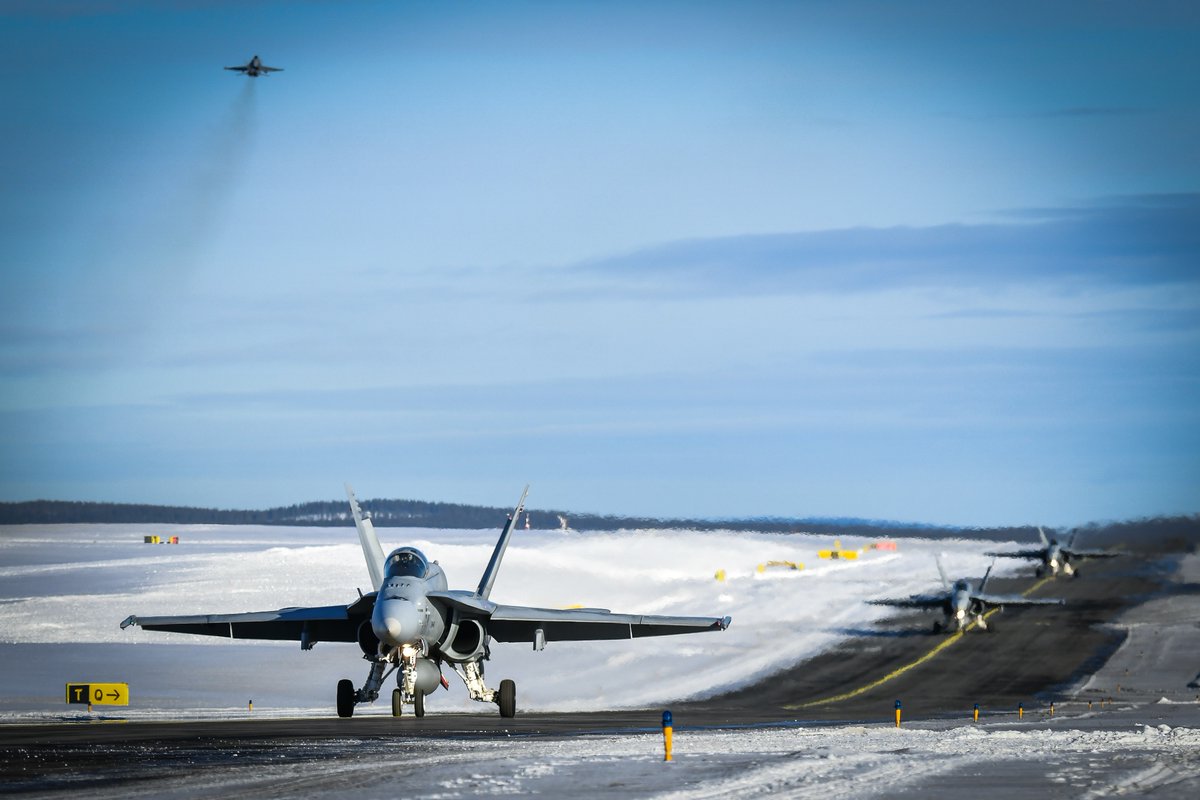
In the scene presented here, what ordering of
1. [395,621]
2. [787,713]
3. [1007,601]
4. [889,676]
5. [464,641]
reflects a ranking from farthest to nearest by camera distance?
[1007,601] < [889,676] < [787,713] < [464,641] < [395,621]

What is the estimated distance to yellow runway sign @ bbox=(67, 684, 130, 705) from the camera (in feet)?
124

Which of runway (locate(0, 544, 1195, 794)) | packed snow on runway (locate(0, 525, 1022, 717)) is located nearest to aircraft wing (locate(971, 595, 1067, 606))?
runway (locate(0, 544, 1195, 794))

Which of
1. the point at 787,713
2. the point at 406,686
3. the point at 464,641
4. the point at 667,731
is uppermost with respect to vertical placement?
the point at 464,641

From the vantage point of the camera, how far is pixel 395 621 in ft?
107

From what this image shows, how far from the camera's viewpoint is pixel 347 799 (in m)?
19.1

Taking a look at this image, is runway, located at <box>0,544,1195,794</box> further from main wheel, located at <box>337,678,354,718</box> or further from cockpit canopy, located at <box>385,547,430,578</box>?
cockpit canopy, located at <box>385,547,430,578</box>

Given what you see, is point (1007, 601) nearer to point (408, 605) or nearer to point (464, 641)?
point (464, 641)

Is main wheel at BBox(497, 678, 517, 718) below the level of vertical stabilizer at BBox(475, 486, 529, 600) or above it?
below

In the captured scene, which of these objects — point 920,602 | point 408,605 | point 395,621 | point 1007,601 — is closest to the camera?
point 395,621

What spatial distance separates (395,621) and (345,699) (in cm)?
371

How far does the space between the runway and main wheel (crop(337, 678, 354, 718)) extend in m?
0.53

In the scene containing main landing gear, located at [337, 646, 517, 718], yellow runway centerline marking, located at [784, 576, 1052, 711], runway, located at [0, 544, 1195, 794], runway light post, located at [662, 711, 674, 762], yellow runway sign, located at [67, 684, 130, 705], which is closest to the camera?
runway light post, located at [662, 711, 674, 762]

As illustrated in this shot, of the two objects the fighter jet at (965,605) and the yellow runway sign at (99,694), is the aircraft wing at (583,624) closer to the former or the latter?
the yellow runway sign at (99,694)

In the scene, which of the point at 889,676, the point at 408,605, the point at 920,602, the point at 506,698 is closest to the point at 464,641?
the point at 506,698
